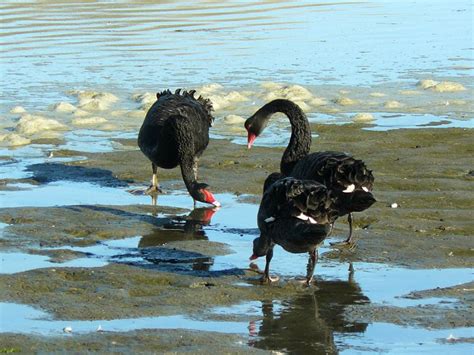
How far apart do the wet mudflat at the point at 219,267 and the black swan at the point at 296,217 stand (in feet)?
0.99

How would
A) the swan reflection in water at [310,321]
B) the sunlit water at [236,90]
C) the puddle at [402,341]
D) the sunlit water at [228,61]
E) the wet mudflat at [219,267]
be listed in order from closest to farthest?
the puddle at [402,341], the swan reflection in water at [310,321], the wet mudflat at [219,267], the sunlit water at [236,90], the sunlit water at [228,61]

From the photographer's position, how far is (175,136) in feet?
38.7

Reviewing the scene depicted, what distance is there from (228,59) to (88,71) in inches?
111

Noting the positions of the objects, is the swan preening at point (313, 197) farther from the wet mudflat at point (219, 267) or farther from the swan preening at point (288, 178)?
the wet mudflat at point (219, 267)

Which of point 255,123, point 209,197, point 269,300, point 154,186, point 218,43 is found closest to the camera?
point 269,300

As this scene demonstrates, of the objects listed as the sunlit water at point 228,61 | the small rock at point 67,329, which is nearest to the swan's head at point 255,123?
the sunlit water at point 228,61

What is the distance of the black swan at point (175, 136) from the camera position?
38.0ft

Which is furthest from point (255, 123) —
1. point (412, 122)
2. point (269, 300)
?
point (412, 122)

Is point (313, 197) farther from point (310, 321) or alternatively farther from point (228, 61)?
point (228, 61)

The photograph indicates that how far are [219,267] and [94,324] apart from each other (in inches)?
73.6

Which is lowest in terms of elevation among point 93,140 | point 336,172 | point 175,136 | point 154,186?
point 93,140

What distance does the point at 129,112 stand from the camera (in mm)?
16266

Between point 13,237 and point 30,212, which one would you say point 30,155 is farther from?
point 13,237

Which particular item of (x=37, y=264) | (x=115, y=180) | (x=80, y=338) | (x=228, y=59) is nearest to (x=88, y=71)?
(x=228, y=59)
